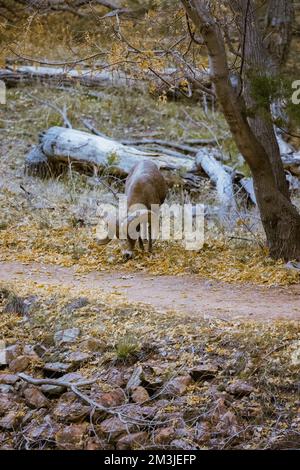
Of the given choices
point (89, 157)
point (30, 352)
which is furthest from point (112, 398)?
point (89, 157)

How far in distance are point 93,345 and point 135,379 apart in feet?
2.42

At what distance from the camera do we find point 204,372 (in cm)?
659

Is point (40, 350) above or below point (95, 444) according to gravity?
above

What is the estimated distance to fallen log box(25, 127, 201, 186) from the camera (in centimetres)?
1338

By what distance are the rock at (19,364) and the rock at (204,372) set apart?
64.9 inches

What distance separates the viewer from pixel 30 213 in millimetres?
11688

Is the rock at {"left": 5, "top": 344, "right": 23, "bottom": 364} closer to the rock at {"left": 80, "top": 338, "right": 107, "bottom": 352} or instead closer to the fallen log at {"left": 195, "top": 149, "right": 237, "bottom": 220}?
the rock at {"left": 80, "top": 338, "right": 107, "bottom": 352}

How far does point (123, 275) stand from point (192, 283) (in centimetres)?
93

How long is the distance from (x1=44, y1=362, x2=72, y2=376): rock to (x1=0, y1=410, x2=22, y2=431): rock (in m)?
0.67

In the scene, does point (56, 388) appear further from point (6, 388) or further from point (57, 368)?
point (6, 388)

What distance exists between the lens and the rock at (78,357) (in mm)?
7062

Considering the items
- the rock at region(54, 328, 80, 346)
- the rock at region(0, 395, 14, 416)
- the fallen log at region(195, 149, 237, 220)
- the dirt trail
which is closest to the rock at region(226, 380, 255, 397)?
the dirt trail

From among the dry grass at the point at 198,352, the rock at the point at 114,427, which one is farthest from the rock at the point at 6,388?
the rock at the point at 114,427
